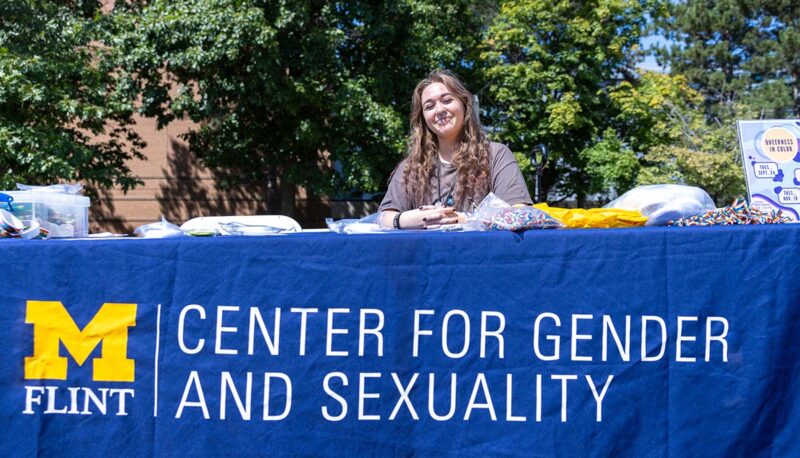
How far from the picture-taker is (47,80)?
→ 1247 centimetres

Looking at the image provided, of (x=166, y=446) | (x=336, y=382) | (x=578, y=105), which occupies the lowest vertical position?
(x=166, y=446)

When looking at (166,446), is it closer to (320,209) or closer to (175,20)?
(175,20)

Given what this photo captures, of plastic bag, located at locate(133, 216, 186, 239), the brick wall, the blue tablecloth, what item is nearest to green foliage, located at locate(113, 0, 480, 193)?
the brick wall

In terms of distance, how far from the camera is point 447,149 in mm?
3094

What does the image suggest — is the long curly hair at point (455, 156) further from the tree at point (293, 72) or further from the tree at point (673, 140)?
the tree at point (673, 140)

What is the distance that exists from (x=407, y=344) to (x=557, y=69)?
657 inches

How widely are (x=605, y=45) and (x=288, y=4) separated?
954 centimetres

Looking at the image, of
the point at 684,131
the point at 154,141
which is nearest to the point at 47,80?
the point at 154,141

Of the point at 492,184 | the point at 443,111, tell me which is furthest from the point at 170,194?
the point at 492,184

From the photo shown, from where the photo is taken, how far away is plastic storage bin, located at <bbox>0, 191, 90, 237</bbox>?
291 centimetres

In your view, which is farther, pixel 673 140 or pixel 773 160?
pixel 673 140

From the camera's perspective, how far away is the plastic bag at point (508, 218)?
2.43 meters

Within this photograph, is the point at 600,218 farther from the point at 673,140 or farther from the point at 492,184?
the point at 673,140

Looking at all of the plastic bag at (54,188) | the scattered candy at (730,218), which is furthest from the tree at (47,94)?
the scattered candy at (730,218)
